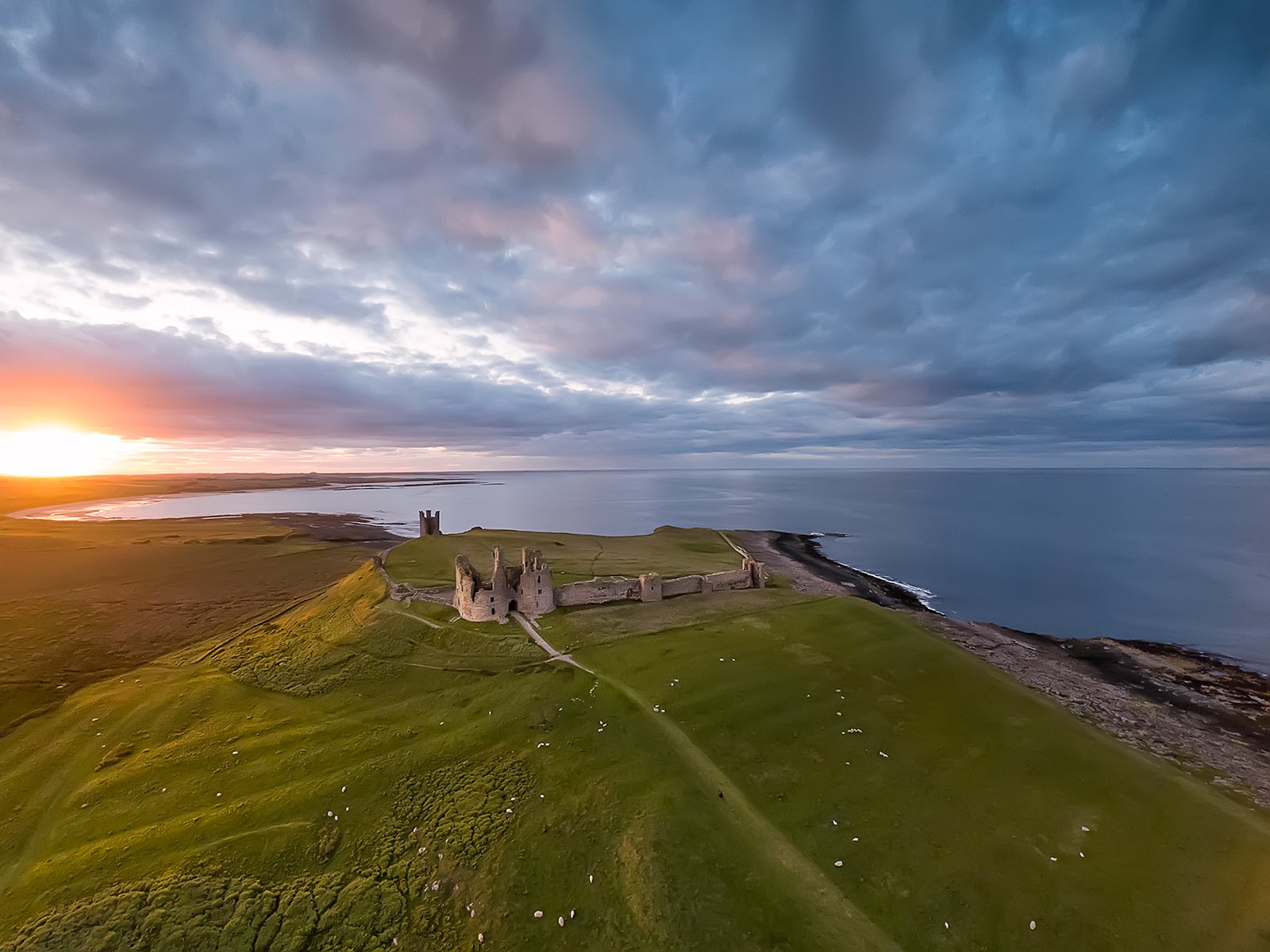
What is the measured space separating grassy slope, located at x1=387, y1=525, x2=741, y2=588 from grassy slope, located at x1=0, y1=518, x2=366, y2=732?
13.3 meters

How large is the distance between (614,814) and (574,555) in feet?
154

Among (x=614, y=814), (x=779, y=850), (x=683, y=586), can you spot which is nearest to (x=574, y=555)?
(x=683, y=586)

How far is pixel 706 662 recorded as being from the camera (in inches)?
1233

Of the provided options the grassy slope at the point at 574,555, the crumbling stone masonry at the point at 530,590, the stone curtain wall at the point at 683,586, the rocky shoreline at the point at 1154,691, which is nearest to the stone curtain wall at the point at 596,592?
the crumbling stone masonry at the point at 530,590

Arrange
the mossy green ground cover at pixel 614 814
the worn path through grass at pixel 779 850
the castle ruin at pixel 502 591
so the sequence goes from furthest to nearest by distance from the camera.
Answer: the castle ruin at pixel 502 591, the mossy green ground cover at pixel 614 814, the worn path through grass at pixel 779 850

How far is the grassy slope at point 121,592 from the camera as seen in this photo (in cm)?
3709

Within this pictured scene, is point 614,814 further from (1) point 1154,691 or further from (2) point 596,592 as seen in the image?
(1) point 1154,691

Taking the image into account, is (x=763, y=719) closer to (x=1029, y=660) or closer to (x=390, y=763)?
(x=390, y=763)

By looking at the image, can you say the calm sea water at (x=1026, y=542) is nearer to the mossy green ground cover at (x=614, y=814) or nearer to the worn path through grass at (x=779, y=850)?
the mossy green ground cover at (x=614, y=814)

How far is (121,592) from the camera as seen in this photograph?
55.9m

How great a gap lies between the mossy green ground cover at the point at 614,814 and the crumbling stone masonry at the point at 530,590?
16.3 feet

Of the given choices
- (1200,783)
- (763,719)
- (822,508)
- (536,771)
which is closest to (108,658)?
(536,771)

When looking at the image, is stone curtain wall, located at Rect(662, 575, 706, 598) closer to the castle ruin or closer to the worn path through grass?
the castle ruin

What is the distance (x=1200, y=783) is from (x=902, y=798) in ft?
52.2
